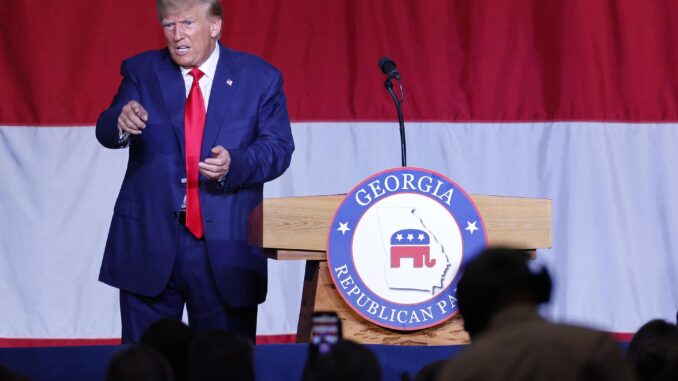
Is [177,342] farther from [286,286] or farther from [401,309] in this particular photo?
[286,286]

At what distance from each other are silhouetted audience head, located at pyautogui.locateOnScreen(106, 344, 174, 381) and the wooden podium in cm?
136

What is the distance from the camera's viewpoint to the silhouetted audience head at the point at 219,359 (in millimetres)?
2094

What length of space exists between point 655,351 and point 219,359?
2.67 feet

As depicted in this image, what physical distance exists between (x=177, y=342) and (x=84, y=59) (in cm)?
314

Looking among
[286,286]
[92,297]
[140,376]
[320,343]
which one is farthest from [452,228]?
[92,297]

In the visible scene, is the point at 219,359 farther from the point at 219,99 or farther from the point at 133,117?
the point at 219,99

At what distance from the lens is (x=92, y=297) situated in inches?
208

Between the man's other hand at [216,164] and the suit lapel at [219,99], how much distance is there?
0.23 metres

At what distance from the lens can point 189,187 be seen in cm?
357

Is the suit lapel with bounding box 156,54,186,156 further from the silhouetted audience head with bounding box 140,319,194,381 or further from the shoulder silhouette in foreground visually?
the shoulder silhouette in foreground

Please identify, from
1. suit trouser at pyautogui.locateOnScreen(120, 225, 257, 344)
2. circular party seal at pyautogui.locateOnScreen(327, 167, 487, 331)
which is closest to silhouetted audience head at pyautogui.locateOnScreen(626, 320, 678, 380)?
circular party seal at pyautogui.locateOnScreen(327, 167, 487, 331)

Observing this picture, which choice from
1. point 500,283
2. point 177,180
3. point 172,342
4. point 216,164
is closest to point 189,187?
point 177,180

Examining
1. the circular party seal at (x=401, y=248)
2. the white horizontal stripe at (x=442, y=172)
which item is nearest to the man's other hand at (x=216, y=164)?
the circular party seal at (x=401, y=248)

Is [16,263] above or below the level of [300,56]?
below
